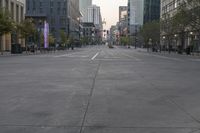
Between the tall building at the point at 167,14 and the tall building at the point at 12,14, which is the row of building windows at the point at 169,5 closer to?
the tall building at the point at 167,14

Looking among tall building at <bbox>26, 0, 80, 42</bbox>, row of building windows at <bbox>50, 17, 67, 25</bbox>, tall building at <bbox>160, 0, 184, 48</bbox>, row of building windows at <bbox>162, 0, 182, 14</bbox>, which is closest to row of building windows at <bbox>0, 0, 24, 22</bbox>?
tall building at <bbox>160, 0, 184, 48</bbox>

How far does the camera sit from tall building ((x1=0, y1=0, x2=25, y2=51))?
85.1 metres

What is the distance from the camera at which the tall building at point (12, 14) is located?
85062 mm

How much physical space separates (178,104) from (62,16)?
160 meters

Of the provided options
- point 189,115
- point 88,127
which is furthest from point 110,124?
point 189,115

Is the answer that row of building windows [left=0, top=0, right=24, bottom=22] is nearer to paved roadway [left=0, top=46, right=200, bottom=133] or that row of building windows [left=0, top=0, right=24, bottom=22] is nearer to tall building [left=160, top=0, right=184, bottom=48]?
tall building [left=160, top=0, right=184, bottom=48]

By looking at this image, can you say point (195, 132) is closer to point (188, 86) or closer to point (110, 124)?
point (110, 124)

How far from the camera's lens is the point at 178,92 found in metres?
15.1

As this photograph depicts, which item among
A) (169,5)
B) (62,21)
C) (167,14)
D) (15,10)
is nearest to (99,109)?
(15,10)

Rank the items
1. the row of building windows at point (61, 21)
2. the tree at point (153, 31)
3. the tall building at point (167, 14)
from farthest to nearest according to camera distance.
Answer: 1. the row of building windows at point (61, 21)
2. the tree at point (153, 31)
3. the tall building at point (167, 14)

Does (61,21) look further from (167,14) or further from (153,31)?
(167,14)

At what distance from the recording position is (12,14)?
9100cm

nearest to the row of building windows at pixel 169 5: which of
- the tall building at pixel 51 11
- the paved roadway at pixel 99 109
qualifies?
the tall building at pixel 51 11

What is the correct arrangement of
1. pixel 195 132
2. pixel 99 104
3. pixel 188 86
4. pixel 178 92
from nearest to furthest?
pixel 195 132
pixel 99 104
pixel 178 92
pixel 188 86
